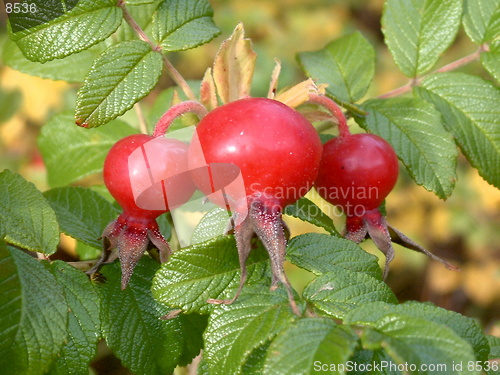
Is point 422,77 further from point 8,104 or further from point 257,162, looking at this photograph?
point 8,104

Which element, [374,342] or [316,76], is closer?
[374,342]

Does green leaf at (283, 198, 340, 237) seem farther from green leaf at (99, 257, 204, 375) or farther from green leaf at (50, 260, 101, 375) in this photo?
green leaf at (50, 260, 101, 375)

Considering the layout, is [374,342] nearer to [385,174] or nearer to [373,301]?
[373,301]

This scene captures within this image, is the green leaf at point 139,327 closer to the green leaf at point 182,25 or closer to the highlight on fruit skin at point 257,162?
the highlight on fruit skin at point 257,162

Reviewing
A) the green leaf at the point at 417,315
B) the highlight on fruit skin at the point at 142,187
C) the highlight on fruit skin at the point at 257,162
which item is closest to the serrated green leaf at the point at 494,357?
the green leaf at the point at 417,315

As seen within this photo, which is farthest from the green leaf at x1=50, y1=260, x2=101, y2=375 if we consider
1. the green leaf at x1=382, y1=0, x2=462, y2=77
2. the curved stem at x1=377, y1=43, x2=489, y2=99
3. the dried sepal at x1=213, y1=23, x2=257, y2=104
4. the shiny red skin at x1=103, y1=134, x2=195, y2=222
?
the green leaf at x1=382, y1=0, x2=462, y2=77

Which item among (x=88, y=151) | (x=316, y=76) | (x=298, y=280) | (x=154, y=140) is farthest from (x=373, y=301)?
(x=298, y=280)
